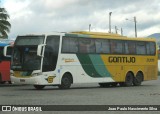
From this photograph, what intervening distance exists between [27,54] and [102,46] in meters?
5.31

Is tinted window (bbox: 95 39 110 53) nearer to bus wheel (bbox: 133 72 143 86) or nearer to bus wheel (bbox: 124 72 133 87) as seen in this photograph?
bus wheel (bbox: 124 72 133 87)

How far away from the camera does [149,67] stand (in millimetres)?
32375

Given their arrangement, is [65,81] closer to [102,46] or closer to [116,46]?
[102,46]

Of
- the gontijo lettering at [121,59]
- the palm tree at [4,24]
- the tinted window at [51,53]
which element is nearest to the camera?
the tinted window at [51,53]

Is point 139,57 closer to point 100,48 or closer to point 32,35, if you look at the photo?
point 100,48

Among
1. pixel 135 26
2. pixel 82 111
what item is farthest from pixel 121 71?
pixel 135 26

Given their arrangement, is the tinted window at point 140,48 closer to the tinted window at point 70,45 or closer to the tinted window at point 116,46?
the tinted window at point 116,46

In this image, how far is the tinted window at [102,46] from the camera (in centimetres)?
2840

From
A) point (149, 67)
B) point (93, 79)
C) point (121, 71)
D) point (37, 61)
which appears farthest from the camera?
point (149, 67)

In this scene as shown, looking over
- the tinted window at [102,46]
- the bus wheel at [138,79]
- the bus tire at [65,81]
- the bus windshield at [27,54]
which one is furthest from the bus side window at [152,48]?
the bus windshield at [27,54]

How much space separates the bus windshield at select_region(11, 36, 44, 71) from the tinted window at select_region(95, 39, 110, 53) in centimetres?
436

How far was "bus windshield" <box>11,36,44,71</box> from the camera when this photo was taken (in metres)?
25.0

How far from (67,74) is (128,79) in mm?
5689

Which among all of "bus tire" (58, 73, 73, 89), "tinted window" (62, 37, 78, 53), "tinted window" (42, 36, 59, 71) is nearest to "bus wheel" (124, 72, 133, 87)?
"tinted window" (62, 37, 78, 53)
